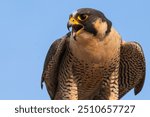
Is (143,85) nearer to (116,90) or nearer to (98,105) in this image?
(116,90)

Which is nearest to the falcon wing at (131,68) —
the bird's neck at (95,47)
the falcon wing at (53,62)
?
the bird's neck at (95,47)

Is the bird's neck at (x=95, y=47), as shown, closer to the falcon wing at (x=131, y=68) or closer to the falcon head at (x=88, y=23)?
the falcon head at (x=88, y=23)

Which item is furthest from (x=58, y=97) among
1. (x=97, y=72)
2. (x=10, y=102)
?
(x=10, y=102)

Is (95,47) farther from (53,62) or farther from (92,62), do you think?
(53,62)

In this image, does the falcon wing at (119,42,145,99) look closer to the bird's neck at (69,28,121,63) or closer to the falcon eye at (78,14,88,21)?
the bird's neck at (69,28,121,63)

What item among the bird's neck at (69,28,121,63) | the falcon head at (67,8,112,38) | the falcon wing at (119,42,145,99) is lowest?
the falcon wing at (119,42,145,99)

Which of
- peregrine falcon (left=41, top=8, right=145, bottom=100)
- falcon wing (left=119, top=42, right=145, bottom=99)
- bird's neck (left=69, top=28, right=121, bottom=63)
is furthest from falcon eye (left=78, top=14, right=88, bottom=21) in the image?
falcon wing (left=119, top=42, right=145, bottom=99)

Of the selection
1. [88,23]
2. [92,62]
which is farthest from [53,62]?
[88,23]

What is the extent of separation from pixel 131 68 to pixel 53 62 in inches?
62.3

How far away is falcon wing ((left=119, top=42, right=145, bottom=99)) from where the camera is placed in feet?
45.5

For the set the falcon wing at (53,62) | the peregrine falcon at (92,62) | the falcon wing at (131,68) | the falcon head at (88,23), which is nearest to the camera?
the falcon head at (88,23)

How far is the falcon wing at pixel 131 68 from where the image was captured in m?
13.9

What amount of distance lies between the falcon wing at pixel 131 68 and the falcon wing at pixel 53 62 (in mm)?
1122

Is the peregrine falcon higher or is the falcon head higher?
Result: the falcon head
